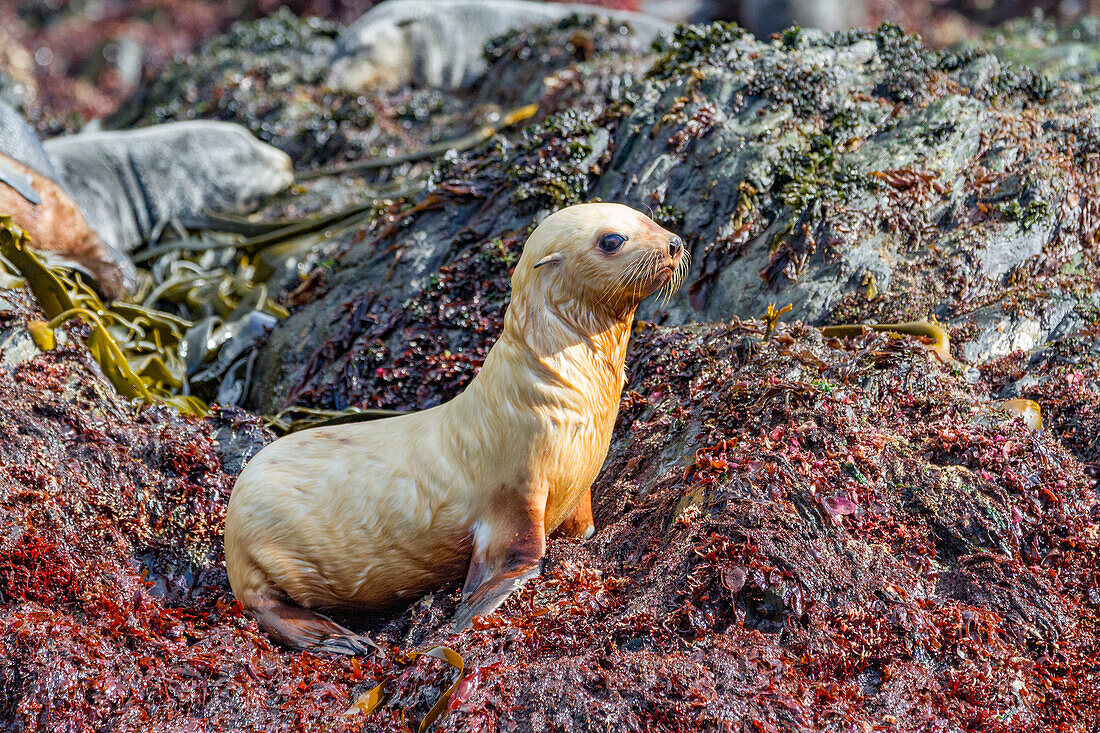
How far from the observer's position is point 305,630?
10.9 ft

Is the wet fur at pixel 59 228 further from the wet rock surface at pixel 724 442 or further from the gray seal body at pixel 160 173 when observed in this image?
the wet rock surface at pixel 724 442

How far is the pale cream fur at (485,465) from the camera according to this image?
318cm

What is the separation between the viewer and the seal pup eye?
3.14 m

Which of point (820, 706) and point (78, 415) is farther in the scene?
point (78, 415)

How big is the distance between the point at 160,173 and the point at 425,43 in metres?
4.01

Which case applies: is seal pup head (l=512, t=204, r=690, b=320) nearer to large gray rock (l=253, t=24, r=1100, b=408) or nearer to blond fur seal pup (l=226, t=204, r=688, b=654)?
blond fur seal pup (l=226, t=204, r=688, b=654)

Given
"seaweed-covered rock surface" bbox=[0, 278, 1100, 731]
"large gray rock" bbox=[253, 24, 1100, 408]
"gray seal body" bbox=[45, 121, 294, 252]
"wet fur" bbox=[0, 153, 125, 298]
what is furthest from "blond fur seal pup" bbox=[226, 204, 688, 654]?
"gray seal body" bbox=[45, 121, 294, 252]

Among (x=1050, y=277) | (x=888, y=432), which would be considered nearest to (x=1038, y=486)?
(x=888, y=432)

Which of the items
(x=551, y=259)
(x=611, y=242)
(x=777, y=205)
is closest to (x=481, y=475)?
(x=551, y=259)

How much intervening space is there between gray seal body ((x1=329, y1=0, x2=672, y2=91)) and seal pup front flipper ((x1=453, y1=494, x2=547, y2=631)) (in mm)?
8608

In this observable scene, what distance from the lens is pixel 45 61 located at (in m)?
18.0

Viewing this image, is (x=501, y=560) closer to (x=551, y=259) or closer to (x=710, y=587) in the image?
(x=710, y=587)

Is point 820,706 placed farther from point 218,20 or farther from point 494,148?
point 218,20

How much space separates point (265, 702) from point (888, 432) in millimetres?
2607
